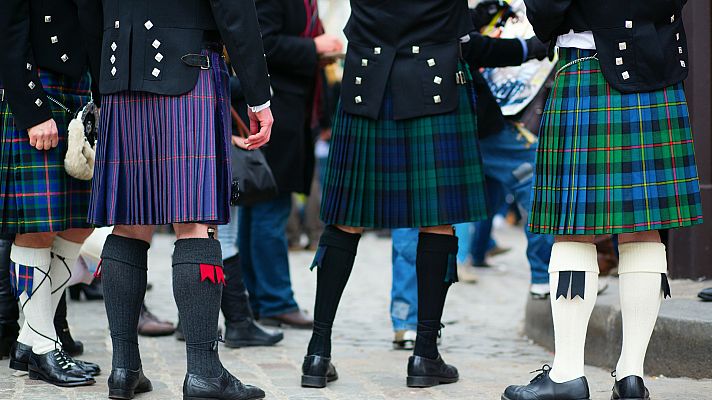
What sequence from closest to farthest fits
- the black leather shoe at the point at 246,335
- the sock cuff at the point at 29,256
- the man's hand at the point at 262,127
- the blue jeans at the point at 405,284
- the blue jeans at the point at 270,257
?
the man's hand at the point at 262,127 → the sock cuff at the point at 29,256 → the black leather shoe at the point at 246,335 → the blue jeans at the point at 405,284 → the blue jeans at the point at 270,257

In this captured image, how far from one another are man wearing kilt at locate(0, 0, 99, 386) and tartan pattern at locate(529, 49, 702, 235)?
1699 millimetres

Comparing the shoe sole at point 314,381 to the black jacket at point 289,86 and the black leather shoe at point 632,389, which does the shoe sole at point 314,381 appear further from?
the black jacket at point 289,86

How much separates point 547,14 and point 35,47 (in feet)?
6.11

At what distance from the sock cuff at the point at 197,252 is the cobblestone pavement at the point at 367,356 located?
0.56 meters

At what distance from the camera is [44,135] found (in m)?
3.70

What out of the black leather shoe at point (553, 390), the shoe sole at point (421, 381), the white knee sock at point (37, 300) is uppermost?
the white knee sock at point (37, 300)

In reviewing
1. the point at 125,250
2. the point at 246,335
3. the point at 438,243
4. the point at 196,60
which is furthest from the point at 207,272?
the point at 246,335

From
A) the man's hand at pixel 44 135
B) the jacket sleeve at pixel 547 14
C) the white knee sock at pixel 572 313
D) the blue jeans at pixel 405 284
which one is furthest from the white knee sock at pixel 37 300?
the jacket sleeve at pixel 547 14

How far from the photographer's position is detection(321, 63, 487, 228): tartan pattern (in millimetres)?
3779

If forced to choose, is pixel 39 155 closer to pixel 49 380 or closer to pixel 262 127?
pixel 49 380

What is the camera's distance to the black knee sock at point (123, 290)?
3412mm

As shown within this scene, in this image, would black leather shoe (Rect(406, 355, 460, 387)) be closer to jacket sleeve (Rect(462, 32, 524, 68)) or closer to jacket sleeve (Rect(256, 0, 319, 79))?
jacket sleeve (Rect(462, 32, 524, 68))

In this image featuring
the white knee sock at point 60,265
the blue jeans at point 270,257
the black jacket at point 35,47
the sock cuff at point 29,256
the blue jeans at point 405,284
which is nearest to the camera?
the black jacket at point 35,47

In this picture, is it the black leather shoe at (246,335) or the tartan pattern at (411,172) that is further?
the black leather shoe at (246,335)
